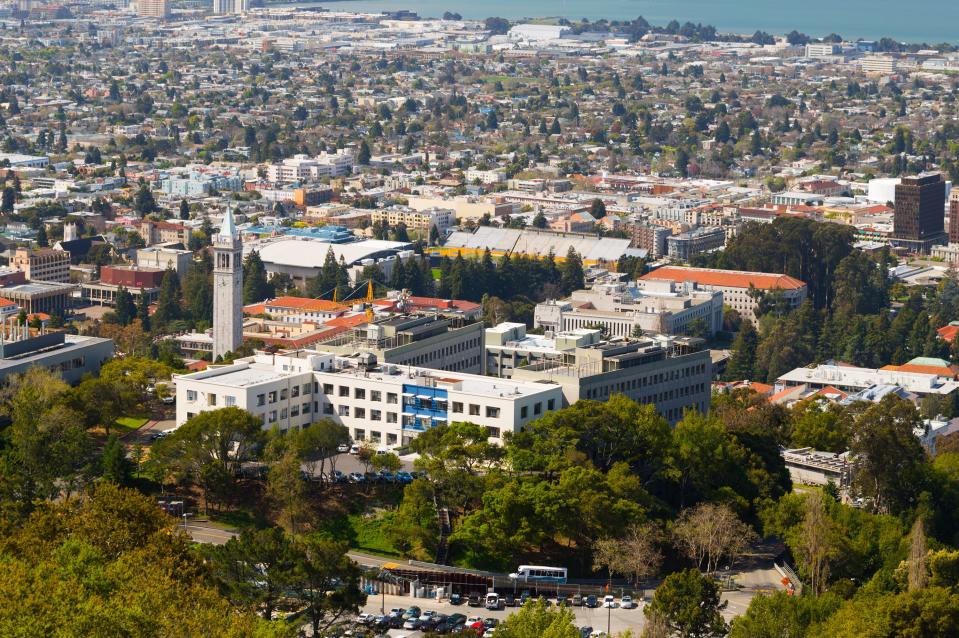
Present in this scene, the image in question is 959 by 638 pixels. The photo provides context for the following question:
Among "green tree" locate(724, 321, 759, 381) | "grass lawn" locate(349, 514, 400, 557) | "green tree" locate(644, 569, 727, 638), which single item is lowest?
"green tree" locate(724, 321, 759, 381)

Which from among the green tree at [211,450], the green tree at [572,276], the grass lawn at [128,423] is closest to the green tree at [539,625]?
the green tree at [211,450]

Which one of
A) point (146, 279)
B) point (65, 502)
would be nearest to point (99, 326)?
point (146, 279)

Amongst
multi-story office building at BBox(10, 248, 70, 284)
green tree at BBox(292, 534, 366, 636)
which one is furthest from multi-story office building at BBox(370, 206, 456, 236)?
green tree at BBox(292, 534, 366, 636)

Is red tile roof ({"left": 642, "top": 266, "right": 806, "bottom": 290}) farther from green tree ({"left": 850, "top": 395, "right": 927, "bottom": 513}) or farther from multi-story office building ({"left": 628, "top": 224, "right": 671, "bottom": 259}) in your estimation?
green tree ({"left": 850, "top": 395, "right": 927, "bottom": 513})

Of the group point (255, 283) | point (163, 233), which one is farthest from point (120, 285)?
point (163, 233)

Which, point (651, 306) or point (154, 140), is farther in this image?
point (154, 140)

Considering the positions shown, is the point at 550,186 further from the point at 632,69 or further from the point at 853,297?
the point at 632,69

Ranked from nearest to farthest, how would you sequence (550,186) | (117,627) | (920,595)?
1. (117,627)
2. (920,595)
3. (550,186)
